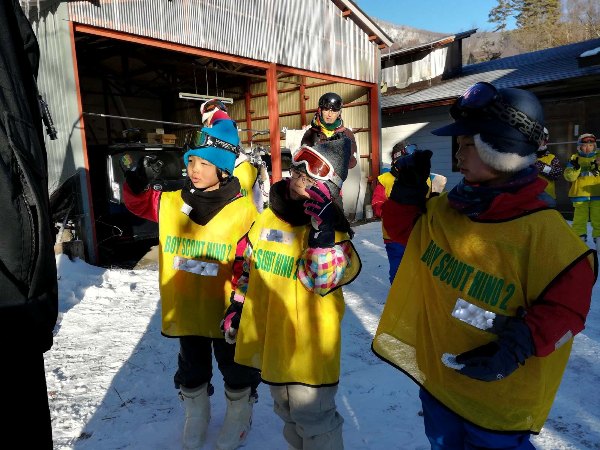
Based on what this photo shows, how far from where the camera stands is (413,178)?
171 cm

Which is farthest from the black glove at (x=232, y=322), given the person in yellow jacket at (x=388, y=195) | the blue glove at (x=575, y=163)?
the blue glove at (x=575, y=163)

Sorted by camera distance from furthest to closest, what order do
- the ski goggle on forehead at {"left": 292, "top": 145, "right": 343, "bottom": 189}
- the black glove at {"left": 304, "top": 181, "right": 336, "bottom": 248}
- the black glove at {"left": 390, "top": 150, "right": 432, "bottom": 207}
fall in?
1. the ski goggle on forehead at {"left": 292, "top": 145, "right": 343, "bottom": 189}
2. the black glove at {"left": 304, "top": 181, "right": 336, "bottom": 248}
3. the black glove at {"left": 390, "top": 150, "right": 432, "bottom": 207}

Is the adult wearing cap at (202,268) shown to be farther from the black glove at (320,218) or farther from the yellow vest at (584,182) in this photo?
the yellow vest at (584,182)

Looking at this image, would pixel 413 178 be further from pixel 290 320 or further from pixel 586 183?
pixel 586 183

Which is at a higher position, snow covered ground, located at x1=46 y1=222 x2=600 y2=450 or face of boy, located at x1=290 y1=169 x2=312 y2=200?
face of boy, located at x1=290 y1=169 x2=312 y2=200

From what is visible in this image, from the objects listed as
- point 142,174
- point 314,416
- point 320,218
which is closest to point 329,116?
point 142,174

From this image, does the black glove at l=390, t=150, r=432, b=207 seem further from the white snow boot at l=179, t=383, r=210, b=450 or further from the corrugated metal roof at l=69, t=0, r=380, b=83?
the corrugated metal roof at l=69, t=0, r=380, b=83

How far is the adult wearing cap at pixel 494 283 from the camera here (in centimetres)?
136

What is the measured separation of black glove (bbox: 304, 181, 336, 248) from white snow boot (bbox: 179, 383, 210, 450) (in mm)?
1356

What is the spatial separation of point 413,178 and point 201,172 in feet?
4.29

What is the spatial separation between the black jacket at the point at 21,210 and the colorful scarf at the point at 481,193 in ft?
4.63

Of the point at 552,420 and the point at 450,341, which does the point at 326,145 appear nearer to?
the point at 450,341

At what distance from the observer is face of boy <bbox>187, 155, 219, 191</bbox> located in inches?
97.0

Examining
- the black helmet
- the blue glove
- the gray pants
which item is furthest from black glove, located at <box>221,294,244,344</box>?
the blue glove
